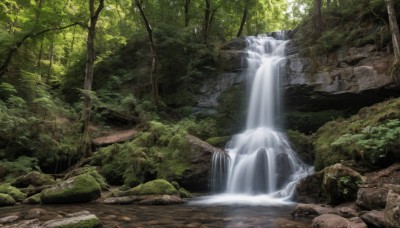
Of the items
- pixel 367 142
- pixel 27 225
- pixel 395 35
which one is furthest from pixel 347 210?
pixel 395 35

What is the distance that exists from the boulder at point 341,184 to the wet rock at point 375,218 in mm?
1816

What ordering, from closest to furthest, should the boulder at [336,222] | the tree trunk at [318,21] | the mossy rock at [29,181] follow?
1. the boulder at [336,222]
2. the mossy rock at [29,181]
3. the tree trunk at [318,21]

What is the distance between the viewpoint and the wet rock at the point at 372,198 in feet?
19.2

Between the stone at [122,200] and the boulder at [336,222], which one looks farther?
the stone at [122,200]

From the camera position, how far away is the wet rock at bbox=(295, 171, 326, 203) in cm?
881

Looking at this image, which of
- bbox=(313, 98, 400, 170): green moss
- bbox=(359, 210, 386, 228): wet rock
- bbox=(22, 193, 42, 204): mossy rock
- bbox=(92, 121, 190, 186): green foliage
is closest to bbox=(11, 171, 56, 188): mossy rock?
bbox=(22, 193, 42, 204): mossy rock

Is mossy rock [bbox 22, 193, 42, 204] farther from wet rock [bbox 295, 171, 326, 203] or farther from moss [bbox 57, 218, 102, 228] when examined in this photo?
wet rock [bbox 295, 171, 326, 203]

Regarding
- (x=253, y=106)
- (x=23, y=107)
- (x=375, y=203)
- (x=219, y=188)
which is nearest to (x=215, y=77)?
(x=253, y=106)

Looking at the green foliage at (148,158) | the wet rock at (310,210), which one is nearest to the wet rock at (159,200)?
the green foliage at (148,158)

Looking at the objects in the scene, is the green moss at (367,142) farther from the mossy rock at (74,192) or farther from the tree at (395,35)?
the mossy rock at (74,192)

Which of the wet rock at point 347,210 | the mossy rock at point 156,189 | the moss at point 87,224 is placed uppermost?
the mossy rock at point 156,189

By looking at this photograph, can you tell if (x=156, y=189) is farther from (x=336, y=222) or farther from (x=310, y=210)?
(x=336, y=222)

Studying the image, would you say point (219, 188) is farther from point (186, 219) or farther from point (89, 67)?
point (89, 67)

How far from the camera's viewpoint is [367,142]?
8.42 metres
